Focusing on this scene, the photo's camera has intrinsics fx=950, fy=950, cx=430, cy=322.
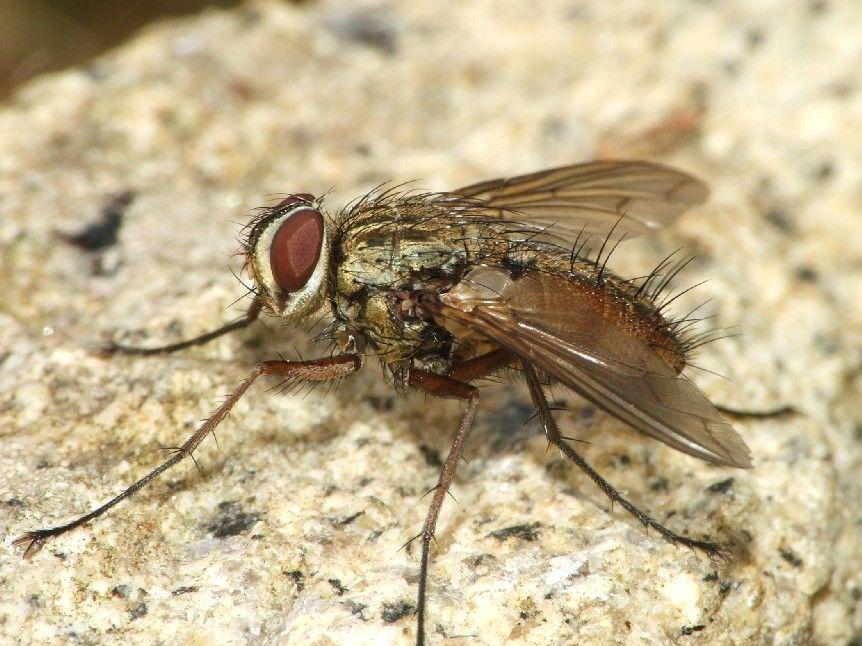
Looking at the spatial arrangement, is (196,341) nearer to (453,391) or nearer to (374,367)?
(374,367)

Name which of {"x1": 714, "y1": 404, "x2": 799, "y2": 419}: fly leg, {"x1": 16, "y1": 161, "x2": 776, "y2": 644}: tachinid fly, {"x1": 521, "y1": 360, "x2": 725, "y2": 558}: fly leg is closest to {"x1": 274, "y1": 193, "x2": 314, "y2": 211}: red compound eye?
{"x1": 16, "y1": 161, "x2": 776, "y2": 644}: tachinid fly

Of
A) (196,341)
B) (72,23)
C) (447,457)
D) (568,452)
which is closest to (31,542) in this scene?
(196,341)

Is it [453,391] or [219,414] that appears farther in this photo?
[453,391]

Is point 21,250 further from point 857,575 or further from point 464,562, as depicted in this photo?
point 857,575

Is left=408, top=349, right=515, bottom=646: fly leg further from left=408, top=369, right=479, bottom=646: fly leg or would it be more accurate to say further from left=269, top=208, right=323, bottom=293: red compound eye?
left=269, top=208, right=323, bottom=293: red compound eye

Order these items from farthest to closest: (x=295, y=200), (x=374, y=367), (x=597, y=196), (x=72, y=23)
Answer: (x=72, y=23)
(x=597, y=196)
(x=374, y=367)
(x=295, y=200)

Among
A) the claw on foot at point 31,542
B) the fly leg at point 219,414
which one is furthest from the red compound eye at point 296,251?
the claw on foot at point 31,542

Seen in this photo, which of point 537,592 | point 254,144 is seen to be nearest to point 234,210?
point 254,144
